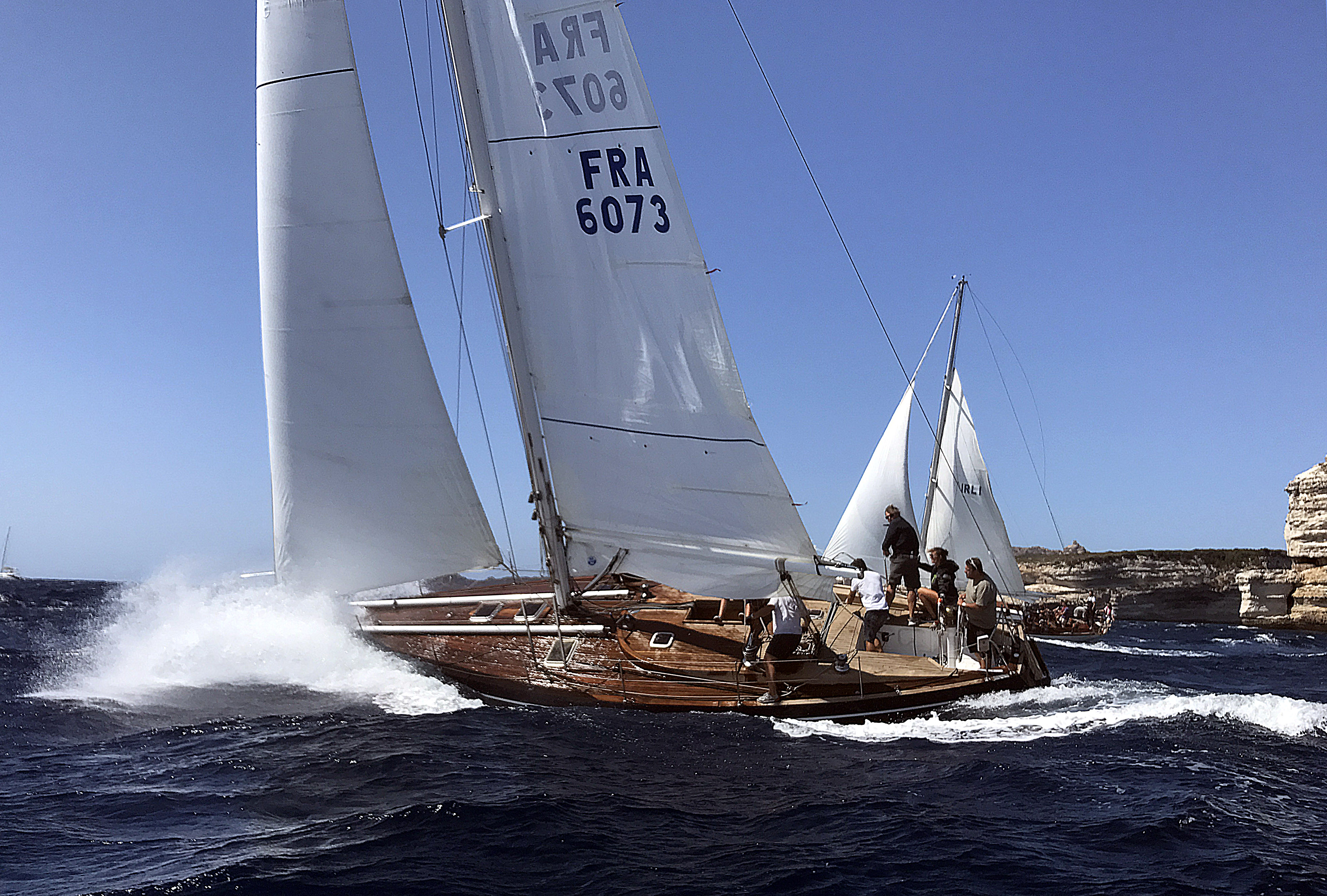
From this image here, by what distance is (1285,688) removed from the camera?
47.0ft

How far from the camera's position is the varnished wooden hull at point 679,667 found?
8875 millimetres

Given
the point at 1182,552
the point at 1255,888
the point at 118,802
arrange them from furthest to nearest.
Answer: the point at 1182,552 < the point at 118,802 < the point at 1255,888

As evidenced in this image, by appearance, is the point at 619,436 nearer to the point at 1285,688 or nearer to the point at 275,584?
the point at 275,584

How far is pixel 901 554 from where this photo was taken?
40.9ft

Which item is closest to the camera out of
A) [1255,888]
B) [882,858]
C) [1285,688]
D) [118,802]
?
[1255,888]

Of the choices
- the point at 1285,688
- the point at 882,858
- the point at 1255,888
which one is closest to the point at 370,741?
the point at 882,858

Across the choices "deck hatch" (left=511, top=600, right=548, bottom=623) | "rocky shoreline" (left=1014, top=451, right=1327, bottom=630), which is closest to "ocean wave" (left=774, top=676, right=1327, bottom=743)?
"deck hatch" (left=511, top=600, right=548, bottom=623)

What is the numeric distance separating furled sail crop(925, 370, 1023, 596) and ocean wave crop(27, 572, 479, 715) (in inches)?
569

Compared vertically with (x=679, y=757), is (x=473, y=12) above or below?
above

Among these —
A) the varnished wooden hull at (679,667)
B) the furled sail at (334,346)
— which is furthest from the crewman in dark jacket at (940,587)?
the furled sail at (334,346)

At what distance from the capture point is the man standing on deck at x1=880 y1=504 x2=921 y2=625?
1194 cm

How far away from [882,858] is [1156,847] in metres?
1.91

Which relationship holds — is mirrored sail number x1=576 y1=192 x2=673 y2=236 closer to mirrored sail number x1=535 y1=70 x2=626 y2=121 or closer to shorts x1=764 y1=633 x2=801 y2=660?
mirrored sail number x1=535 y1=70 x2=626 y2=121

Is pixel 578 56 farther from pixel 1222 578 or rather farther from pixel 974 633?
pixel 1222 578
